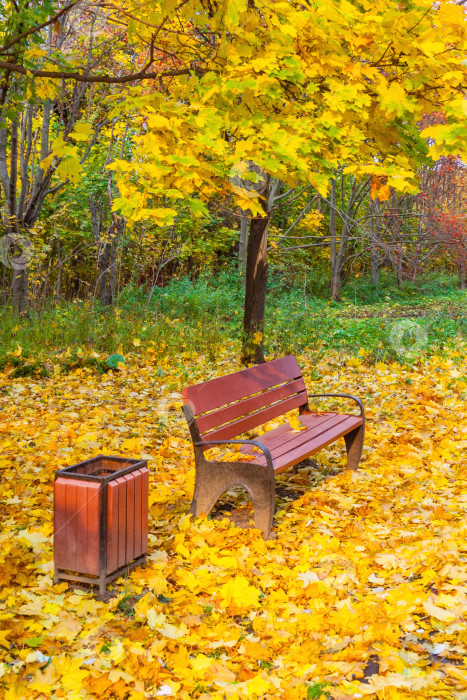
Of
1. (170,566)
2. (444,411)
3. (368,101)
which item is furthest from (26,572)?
(444,411)

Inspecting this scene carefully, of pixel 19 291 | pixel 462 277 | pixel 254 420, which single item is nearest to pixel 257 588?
pixel 254 420

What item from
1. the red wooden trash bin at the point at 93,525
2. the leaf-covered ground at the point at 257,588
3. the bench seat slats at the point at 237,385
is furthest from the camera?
the bench seat slats at the point at 237,385

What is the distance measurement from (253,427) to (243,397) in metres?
0.26

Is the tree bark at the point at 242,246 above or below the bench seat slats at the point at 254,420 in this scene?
above

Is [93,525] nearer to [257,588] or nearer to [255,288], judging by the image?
[257,588]

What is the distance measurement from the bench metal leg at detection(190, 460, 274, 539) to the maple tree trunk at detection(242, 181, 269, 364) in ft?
13.4

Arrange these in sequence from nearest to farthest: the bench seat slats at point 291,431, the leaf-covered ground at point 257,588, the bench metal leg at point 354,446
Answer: the leaf-covered ground at point 257,588 → the bench seat slats at point 291,431 → the bench metal leg at point 354,446

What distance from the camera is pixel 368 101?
3.66m

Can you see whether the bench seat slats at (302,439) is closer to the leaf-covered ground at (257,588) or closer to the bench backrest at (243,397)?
the bench backrest at (243,397)

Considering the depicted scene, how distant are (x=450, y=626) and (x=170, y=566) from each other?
1407 millimetres

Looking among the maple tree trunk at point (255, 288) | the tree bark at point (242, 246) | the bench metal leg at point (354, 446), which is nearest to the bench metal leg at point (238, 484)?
the bench metal leg at point (354, 446)

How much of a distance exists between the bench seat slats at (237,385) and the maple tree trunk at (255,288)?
273 centimetres

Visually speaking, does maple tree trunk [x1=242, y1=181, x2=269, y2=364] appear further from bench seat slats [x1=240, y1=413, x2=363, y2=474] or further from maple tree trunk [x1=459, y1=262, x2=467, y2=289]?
maple tree trunk [x1=459, y1=262, x2=467, y2=289]

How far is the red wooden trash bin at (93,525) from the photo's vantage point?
2918 millimetres
